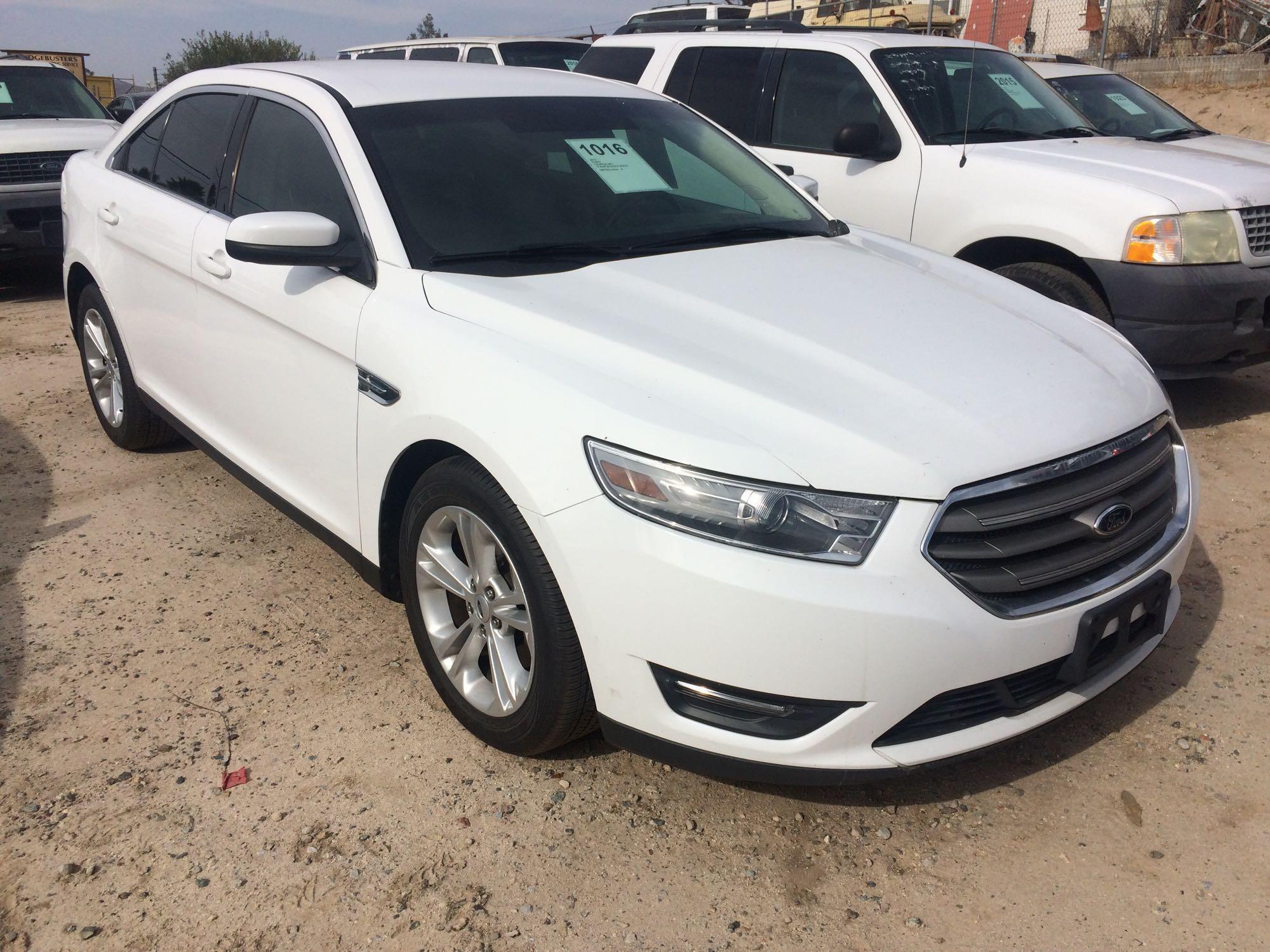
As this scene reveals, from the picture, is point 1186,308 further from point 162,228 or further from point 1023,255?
point 162,228

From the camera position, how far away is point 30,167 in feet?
28.0

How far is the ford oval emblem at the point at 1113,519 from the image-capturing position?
2.43m

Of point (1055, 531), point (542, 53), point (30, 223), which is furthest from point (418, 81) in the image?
point (542, 53)

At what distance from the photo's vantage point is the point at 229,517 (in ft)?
14.3

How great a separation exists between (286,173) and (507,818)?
7.12 feet

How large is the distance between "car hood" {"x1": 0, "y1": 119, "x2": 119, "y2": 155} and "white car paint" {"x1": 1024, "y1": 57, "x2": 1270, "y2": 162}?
7490 millimetres

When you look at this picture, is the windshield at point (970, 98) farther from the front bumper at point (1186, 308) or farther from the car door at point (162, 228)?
the car door at point (162, 228)

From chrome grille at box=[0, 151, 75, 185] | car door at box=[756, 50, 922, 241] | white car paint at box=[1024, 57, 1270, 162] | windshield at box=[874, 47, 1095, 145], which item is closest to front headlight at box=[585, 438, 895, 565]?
car door at box=[756, 50, 922, 241]

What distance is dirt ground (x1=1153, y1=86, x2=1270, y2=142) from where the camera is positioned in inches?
645

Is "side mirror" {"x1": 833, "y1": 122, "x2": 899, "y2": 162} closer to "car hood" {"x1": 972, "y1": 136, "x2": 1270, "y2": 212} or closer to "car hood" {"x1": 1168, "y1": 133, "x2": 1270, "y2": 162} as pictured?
"car hood" {"x1": 972, "y1": 136, "x2": 1270, "y2": 212}

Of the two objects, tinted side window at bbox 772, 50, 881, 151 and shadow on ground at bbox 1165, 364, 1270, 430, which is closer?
shadow on ground at bbox 1165, 364, 1270, 430

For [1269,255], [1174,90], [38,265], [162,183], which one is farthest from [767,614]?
[1174,90]

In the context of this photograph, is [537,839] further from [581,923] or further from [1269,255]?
[1269,255]

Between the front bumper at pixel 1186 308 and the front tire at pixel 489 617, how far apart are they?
11.8 ft
